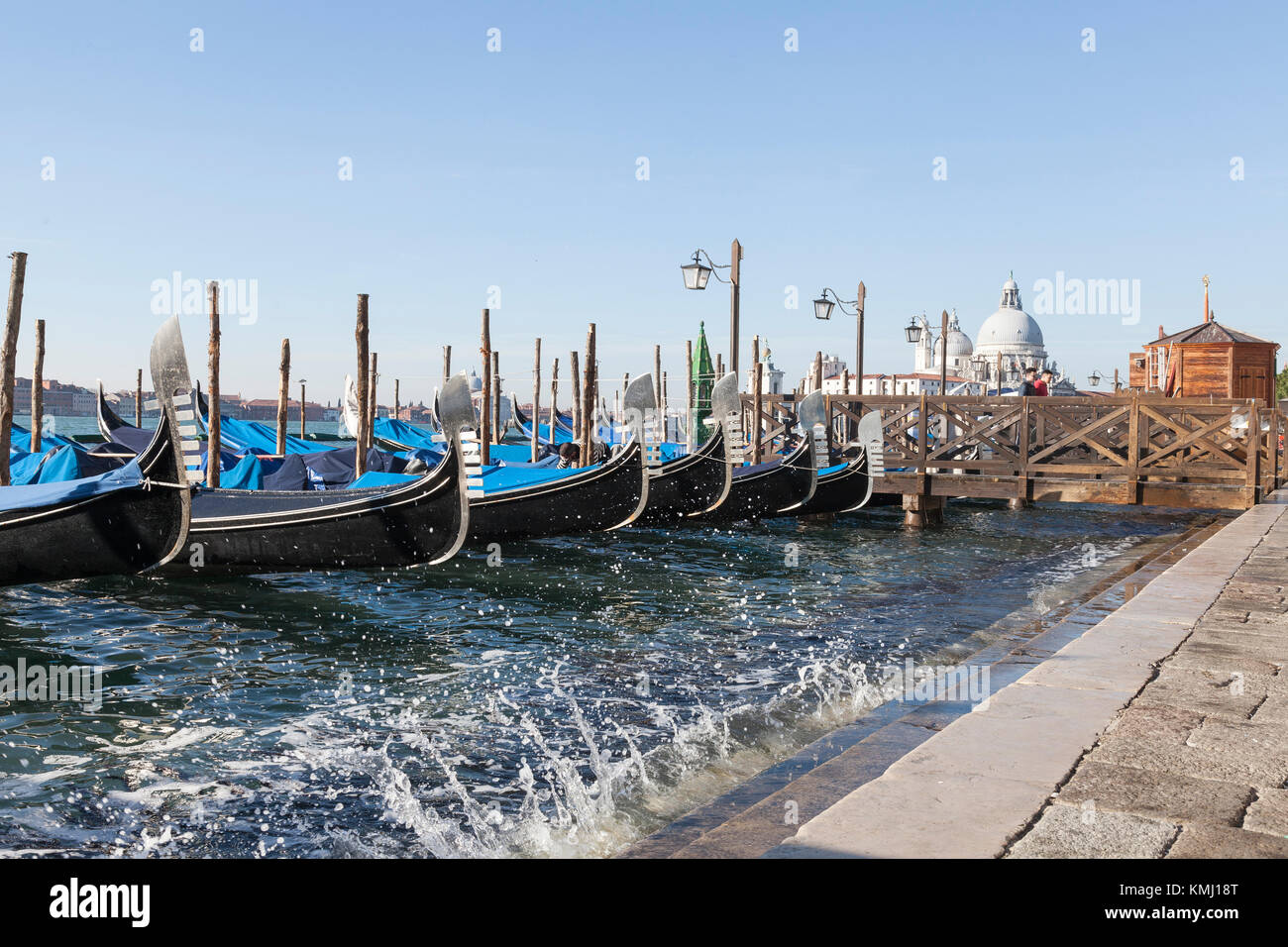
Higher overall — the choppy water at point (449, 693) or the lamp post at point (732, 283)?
the lamp post at point (732, 283)

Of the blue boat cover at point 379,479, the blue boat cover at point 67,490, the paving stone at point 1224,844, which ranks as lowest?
the paving stone at point 1224,844

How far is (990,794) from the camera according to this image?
246 cm

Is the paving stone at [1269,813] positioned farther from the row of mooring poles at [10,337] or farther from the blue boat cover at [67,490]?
the row of mooring poles at [10,337]

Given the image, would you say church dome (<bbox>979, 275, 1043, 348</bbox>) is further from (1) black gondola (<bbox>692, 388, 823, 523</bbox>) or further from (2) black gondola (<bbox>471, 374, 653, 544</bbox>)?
(2) black gondola (<bbox>471, 374, 653, 544</bbox>)

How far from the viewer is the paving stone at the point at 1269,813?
7.37ft

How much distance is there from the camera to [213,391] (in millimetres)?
11820

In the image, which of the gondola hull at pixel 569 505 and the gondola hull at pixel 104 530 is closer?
the gondola hull at pixel 104 530

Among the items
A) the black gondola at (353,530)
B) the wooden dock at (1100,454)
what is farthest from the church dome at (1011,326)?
the black gondola at (353,530)

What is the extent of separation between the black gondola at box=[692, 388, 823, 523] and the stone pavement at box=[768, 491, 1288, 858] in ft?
31.4

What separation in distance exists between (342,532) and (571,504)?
3.08 meters
